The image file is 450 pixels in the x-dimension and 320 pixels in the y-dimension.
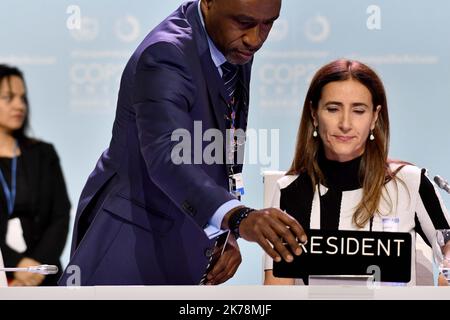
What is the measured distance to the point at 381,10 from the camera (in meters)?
3.12

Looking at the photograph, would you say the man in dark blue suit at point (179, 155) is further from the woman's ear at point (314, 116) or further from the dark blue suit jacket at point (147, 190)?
the woman's ear at point (314, 116)

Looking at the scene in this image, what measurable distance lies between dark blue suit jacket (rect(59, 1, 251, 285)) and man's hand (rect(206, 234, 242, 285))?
0.13ft

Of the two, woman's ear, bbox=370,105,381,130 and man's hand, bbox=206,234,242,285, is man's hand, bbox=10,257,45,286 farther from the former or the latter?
woman's ear, bbox=370,105,381,130

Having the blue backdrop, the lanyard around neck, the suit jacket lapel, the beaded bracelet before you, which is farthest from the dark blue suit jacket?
the beaded bracelet

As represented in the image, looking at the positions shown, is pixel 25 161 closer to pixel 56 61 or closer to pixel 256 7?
pixel 56 61

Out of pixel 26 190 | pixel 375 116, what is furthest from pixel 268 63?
pixel 26 190

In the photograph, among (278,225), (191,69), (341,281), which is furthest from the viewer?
(191,69)

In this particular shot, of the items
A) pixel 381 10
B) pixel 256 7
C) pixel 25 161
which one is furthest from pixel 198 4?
pixel 25 161

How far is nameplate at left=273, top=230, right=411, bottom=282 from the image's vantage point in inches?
82.4

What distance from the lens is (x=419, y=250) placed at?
10.2 ft

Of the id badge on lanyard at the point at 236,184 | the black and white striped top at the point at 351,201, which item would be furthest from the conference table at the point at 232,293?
the black and white striped top at the point at 351,201

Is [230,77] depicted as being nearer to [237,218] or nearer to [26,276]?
[237,218]

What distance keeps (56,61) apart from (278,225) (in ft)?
5.20

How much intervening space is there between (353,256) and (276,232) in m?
0.41
